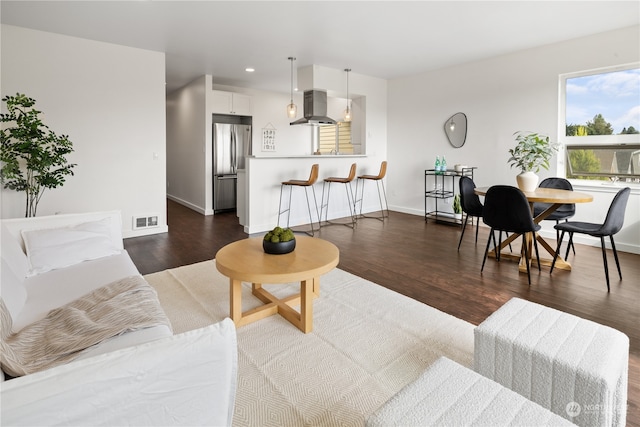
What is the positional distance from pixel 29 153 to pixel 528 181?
5.19 metres

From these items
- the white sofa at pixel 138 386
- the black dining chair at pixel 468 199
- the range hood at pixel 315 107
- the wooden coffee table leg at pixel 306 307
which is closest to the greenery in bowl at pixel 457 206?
the black dining chair at pixel 468 199

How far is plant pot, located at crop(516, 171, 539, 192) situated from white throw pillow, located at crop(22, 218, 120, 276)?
Answer: 12.6 feet

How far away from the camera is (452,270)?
3510 mm

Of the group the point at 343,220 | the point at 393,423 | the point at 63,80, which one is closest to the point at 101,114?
the point at 63,80

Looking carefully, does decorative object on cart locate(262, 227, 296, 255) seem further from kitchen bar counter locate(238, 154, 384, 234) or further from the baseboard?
the baseboard

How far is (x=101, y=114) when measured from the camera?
4555 mm

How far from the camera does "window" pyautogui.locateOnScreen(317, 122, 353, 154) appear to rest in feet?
26.5

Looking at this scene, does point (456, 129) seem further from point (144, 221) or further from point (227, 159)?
point (144, 221)

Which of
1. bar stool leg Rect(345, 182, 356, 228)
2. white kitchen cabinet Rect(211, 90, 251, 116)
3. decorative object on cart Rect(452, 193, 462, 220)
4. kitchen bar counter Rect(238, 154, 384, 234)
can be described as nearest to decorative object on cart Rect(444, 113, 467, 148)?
decorative object on cart Rect(452, 193, 462, 220)

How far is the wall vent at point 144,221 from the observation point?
4992 mm

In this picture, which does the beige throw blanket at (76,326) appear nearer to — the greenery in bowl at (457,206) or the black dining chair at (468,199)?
the black dining chair at (468,199)

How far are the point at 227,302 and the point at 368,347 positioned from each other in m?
1.18

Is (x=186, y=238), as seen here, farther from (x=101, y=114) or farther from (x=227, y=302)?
(x=227, y=302)

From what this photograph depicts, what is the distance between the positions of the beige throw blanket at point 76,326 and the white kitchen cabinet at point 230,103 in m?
5.42
